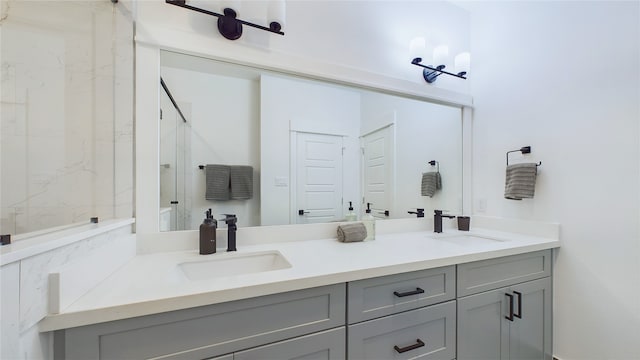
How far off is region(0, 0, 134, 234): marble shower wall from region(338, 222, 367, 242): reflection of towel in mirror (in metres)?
1.02

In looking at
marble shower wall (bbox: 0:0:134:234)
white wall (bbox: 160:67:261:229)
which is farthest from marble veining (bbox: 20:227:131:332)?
white wall (bbox: 160:67:261:229)

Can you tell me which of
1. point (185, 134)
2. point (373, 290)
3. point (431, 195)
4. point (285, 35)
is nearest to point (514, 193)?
point (431, 195)

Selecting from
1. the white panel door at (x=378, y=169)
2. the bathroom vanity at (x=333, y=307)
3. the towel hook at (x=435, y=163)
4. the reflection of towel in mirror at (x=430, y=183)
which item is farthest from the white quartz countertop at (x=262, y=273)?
the towel hook at (x=435, y=163)

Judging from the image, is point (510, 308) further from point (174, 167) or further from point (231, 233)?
point (174, 167)

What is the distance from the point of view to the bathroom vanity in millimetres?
663

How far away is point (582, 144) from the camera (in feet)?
4.49

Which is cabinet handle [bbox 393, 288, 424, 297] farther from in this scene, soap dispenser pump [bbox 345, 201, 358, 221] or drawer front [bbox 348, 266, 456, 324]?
soap dispenser pump [bbox 345, 201, 358, 221]

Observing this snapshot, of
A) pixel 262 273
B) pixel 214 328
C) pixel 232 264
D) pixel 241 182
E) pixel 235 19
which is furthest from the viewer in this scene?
pixel 241 182

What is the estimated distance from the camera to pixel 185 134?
49.9 inches

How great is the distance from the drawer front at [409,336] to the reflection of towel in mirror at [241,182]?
0.84m

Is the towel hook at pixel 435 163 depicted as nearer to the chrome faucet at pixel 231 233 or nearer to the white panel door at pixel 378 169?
the white panel door at pixel 378 169

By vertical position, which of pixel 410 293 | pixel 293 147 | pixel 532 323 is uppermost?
pixel 293 147

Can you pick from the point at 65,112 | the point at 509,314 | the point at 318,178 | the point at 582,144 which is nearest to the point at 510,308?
the point at 509,314

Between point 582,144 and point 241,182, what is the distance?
1893 millimetres
